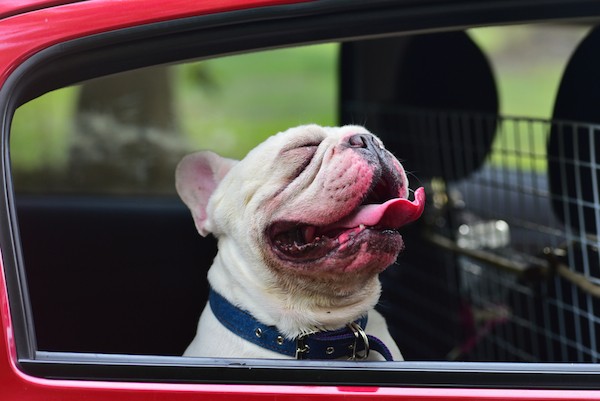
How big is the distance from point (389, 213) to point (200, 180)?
0.52 m

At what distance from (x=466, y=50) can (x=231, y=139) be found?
5.62ft

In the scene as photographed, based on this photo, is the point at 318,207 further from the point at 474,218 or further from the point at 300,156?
the point at 474,218

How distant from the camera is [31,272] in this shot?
229 cm

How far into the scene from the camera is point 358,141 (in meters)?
1.68

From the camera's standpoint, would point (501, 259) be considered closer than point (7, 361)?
No

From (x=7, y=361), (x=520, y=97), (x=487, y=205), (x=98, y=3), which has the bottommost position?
(x=520, y=97)

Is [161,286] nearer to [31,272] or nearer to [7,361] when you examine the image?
[31,272]

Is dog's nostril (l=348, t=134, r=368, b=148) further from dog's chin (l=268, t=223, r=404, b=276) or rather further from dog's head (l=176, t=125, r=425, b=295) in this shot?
dog's chin (l=268, t=223, r=404, b=276)

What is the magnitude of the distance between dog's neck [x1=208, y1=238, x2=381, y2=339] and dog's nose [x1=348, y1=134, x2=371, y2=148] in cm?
26

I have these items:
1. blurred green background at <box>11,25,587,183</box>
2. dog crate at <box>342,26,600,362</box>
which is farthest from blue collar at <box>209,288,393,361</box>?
blurred green background at <box>11,25,587,183</box>

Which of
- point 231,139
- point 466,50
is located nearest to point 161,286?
point 466,50

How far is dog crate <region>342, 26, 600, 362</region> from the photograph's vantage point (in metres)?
2.32

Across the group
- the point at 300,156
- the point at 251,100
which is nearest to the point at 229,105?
the point at 251,100

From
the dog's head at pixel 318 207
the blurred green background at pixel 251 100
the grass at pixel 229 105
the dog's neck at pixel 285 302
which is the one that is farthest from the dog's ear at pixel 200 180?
the blurred green background at pixel 251 100
